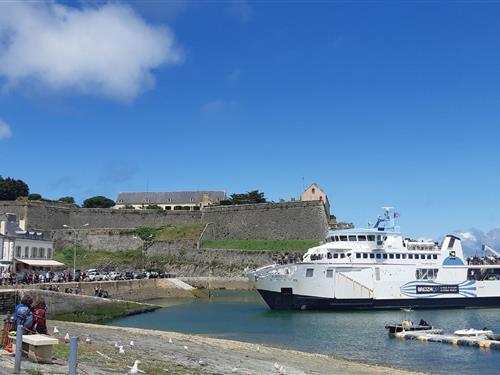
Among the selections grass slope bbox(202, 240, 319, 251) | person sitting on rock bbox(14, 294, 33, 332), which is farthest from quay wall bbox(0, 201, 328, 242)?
person sitting on rock bbox(14, 294, 33, 332)

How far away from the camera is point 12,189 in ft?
332

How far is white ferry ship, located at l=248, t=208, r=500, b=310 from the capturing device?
45.2 m

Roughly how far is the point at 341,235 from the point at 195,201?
219ft

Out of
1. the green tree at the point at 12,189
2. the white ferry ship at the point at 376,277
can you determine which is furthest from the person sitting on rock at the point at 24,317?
the green tree at the point at 12,189

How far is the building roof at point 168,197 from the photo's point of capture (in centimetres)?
11319

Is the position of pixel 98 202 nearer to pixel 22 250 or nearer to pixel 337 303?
pixel 22 250

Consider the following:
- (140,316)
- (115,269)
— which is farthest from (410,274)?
(115,269)

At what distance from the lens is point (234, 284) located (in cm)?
7356

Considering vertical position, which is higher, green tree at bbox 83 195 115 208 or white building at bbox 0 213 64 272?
green tree at bbox 83 195 115 208

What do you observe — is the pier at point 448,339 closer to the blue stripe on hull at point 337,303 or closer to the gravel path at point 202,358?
the gravel path at point 202,358

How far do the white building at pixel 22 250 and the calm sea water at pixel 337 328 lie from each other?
1144 centimetres

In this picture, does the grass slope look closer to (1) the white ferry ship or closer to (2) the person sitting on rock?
(1) the white ferry ship

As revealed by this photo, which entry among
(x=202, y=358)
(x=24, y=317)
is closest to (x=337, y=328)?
(x=202, y=358)

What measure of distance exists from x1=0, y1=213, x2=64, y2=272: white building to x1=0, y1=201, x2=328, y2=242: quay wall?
30252mm
